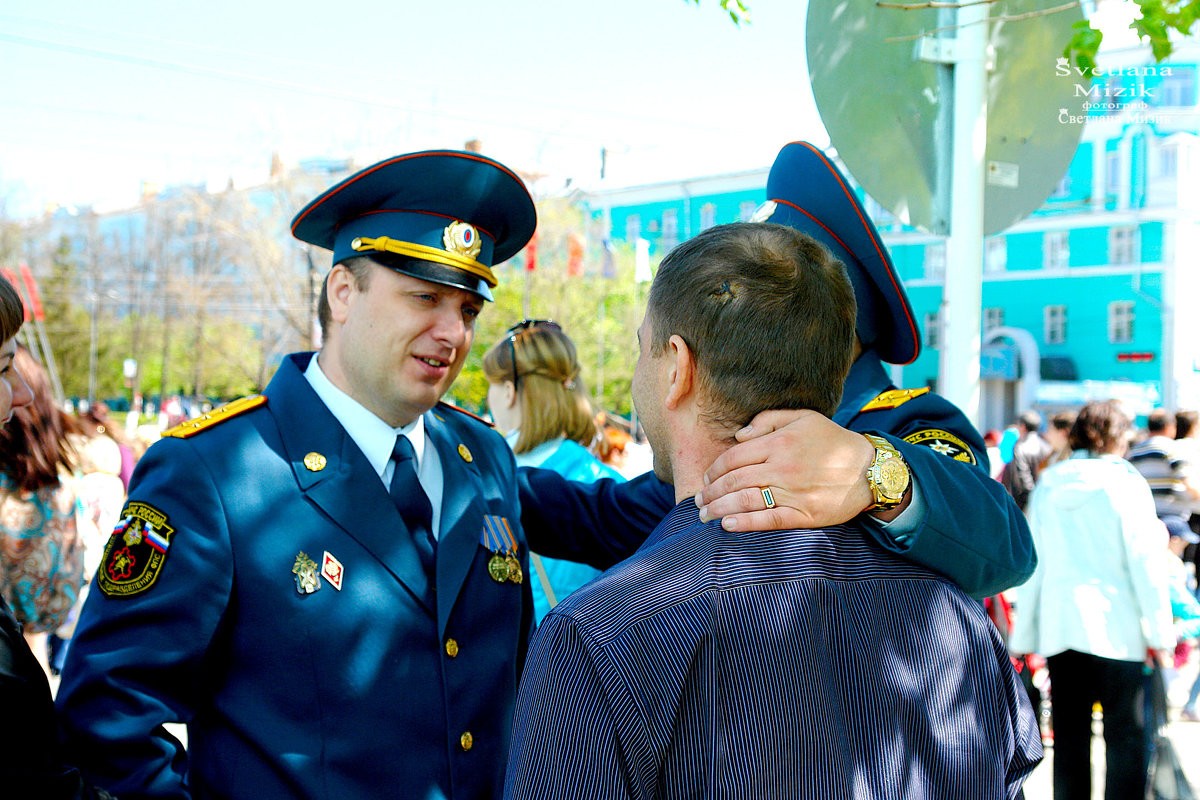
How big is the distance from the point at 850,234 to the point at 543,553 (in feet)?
3.71

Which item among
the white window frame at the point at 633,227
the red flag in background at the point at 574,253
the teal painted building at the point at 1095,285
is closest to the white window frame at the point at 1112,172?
the teal painted building at the point at 1095,285

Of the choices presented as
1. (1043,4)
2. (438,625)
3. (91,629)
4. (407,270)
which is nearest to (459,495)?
(438,625)

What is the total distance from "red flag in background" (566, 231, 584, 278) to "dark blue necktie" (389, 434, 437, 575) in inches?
998

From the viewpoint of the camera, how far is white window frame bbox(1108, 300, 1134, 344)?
32.8 metres

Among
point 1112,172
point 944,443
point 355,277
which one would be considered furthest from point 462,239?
point 1112,172

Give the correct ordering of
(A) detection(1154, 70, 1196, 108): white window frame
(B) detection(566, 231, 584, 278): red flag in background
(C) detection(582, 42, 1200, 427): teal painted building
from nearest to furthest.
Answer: (A) detection(1154, 70, 1196, 108): white window frame → (B) detection(566, 231, 584, 278): red flag in background → (C) detection(582, 42, 1200, 427): teal painted building

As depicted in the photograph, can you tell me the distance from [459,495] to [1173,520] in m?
5.35

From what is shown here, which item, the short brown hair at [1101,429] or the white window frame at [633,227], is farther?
the white window frame at [633,227]

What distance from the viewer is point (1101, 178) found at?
31172 mm

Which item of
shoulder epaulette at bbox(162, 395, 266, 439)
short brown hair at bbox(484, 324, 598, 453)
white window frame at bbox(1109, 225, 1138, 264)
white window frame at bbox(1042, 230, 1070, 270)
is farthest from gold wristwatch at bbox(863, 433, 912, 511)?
white window frame at bbox(1042, 230, 1070, 270)

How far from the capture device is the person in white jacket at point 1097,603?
4223 millimetres

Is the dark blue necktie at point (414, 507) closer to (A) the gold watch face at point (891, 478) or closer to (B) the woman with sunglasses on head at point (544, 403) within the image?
(A) the gold watch face at point (891, 478)

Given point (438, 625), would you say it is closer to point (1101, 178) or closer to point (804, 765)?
point (804, 765)

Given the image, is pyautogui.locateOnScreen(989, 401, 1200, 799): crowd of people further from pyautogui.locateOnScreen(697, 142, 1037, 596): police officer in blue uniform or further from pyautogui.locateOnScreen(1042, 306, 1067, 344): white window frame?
pyautogui.locateOnScreen(1042, 306, 1067, 344): white window frame
